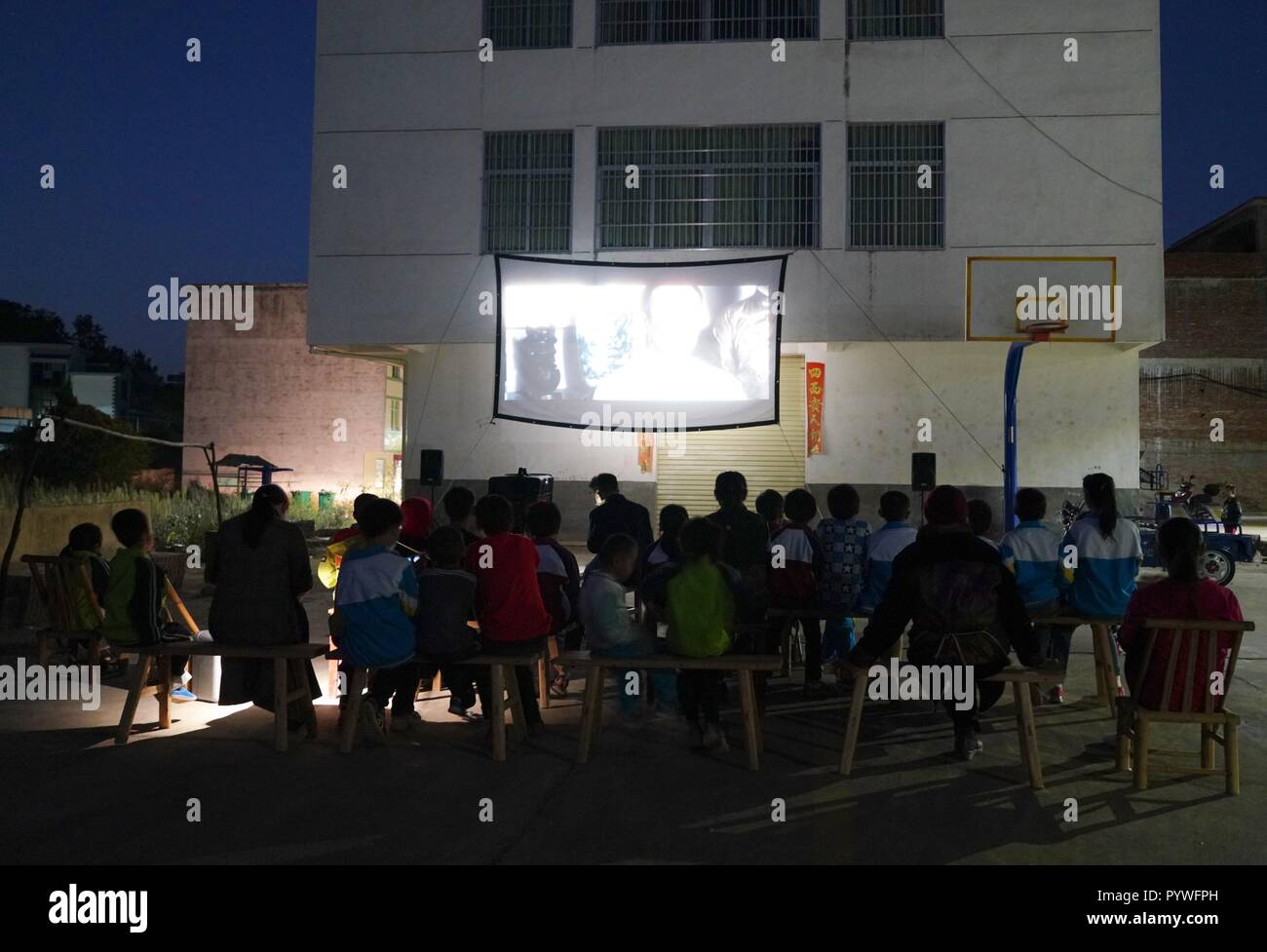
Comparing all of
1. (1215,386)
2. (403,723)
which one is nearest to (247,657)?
(403,723)

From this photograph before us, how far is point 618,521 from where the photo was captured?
7.51 meters

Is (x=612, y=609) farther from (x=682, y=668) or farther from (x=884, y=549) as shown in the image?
(x=884, y=549)

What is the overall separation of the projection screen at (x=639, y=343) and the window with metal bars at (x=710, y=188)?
1.81 meters

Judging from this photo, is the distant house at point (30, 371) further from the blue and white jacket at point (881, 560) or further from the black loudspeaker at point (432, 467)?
the blue and white jacket at point (881, 560)

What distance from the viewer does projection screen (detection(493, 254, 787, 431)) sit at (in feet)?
47.5

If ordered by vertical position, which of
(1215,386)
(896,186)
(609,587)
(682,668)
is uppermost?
(896,186)

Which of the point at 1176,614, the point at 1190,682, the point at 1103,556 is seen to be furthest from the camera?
the point at 1103,556

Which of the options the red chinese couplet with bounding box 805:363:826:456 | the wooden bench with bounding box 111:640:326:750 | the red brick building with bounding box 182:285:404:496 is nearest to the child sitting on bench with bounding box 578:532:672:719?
the wooden bench with bounding box 111:640:326:750

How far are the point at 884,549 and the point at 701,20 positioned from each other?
12708 millimetres

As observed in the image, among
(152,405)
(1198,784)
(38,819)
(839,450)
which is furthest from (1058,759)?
(152,405)

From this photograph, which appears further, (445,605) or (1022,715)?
(445,605)

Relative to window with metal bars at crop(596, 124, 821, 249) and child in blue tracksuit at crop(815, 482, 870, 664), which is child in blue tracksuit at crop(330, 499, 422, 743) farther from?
window with metal bars at crop(596, 124, 821, 249)

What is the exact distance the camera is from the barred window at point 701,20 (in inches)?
647

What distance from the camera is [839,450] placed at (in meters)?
17.3
